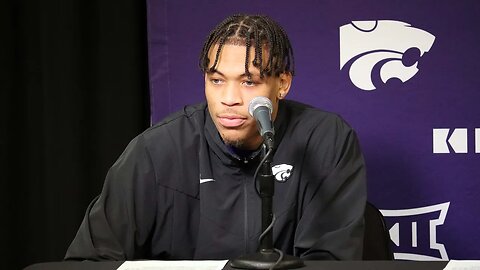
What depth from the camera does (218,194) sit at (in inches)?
92.9

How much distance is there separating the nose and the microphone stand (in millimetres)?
383

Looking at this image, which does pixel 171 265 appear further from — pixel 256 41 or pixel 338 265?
pixel 256 41

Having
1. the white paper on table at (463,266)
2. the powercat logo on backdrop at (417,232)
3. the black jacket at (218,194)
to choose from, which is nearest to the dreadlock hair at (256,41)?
the black jacket at (218,194)

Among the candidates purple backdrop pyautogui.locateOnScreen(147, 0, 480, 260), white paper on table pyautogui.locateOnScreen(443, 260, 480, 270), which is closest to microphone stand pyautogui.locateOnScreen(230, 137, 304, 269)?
white paper on table pyautogui.locateOnScreen(443, 260, 480, 270)

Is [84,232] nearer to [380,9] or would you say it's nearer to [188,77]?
[188,77]

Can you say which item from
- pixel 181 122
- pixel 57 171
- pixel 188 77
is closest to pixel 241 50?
pixel 181 122

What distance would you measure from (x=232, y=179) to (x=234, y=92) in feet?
1.00

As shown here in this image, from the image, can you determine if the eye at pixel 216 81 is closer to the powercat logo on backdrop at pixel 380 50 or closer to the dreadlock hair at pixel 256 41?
the dreadlock hair at pixel 256 41

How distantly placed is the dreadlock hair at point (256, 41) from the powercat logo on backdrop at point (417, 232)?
989mm

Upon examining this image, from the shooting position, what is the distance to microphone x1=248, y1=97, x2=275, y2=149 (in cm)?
175

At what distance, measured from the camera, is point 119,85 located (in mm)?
3125

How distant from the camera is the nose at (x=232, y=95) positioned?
215 centimetres

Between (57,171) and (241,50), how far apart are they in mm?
1225

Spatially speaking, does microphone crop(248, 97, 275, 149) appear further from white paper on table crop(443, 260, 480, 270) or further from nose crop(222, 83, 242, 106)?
white paper on table crop(443, 260, 480, 270)
